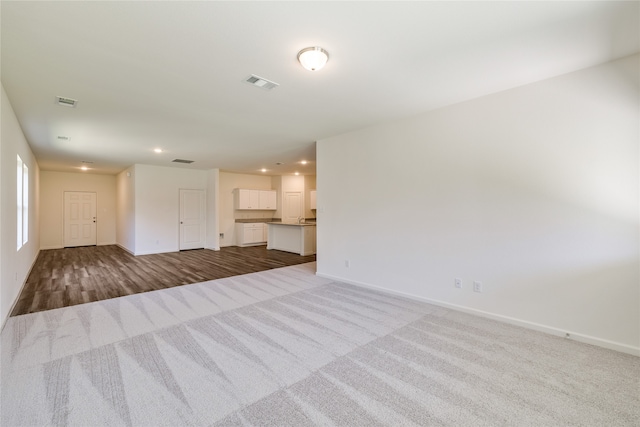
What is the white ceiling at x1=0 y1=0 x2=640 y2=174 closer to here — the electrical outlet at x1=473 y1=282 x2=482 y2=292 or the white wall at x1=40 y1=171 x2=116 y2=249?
the electrical outlet at x1=473 y1=282 x2=482 y2=292

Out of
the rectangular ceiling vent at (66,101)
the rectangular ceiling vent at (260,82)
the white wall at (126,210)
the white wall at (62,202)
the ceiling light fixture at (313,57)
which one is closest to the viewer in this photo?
the ceiling light fixture at (313,57)

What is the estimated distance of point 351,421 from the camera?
1615 mm

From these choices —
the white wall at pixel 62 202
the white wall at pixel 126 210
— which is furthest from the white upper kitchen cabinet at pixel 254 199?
the white wall at pixel 62 202

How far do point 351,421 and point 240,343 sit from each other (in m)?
1.32

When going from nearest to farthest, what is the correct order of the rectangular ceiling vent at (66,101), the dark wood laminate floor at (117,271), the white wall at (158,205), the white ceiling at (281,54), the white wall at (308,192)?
the white ceiling at (281,54)
the rectangular ceiling vent at (66,101)
the dark wood laminate floor at (117,271)
the white wall at (158,205)
the white wall at (308,192)

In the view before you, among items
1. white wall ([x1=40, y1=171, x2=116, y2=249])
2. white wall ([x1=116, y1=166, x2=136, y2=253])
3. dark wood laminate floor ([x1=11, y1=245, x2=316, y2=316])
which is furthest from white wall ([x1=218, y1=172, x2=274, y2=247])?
white wall ([x1=40, y1=171, x2=116, y2=249])

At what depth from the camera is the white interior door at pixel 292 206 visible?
10.2 metres

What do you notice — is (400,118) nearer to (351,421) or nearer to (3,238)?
(351,421)

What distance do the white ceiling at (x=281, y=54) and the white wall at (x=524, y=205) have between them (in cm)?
29

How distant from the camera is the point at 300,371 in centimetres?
Result: 211

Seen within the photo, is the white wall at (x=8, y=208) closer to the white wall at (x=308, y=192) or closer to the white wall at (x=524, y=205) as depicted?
the white wall at (x=524, y=205)

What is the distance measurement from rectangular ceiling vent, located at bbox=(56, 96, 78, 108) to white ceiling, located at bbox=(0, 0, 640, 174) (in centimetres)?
6

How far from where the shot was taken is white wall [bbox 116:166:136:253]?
7.67m

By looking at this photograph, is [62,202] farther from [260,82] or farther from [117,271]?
[260,82]
